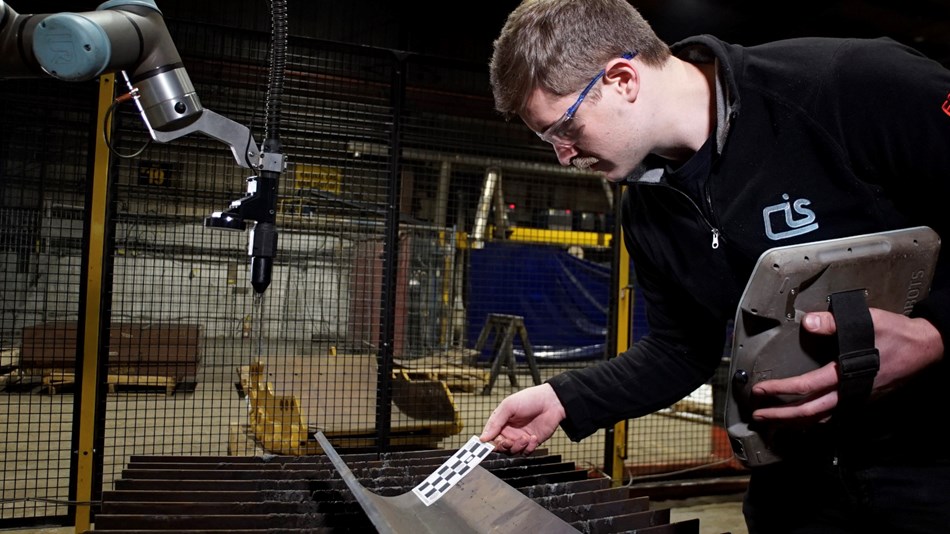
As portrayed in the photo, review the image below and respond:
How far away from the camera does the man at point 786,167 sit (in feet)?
3.26

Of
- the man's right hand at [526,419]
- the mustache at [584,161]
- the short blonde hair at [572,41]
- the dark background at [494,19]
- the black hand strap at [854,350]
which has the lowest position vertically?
the man's right hand at [526,419]

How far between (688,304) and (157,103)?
128cm

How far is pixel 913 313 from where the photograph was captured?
108 centimetres

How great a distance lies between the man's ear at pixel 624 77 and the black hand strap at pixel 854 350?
0.50 metres

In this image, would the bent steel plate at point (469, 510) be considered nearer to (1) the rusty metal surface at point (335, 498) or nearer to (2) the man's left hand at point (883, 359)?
(1) the rusty metal surface at point (335, 498)

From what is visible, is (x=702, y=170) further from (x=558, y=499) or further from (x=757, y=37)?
(x=757, y=37)

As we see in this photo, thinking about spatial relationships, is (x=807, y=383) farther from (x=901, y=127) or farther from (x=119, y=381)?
(x=119, y=381)

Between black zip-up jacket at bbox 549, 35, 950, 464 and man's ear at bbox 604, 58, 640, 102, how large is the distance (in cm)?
15

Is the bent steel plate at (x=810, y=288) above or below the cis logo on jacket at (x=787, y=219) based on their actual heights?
below

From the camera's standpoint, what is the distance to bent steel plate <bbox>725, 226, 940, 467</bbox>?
3.33 ft

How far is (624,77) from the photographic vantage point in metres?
1.12

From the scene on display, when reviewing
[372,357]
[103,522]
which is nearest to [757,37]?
[372,357]

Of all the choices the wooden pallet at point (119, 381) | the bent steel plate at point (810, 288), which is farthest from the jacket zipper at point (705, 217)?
the wooden pallet at point (119, 381)

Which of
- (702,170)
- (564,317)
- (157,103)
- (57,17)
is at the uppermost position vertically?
(57,17)
